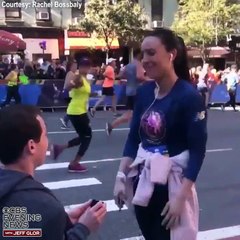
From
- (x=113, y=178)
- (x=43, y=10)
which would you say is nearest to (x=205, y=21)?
(x=43, y=10)

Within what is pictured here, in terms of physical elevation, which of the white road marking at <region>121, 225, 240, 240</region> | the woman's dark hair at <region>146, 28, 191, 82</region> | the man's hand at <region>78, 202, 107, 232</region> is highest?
the woman's dark hair at <region>146, 28, 191, 82</region>

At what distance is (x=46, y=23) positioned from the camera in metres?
33.1

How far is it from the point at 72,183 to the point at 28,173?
5.47m

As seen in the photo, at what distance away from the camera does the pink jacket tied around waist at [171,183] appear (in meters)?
2.76

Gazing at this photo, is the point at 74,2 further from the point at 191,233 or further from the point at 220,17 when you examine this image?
the point at 191,233

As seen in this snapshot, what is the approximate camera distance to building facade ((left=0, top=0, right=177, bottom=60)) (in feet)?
106

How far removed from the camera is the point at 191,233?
108 inches

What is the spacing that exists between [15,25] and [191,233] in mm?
30936

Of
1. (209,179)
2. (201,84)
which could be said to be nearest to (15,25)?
(201,84)

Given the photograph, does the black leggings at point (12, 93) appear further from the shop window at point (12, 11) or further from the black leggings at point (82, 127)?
the shop window at point (12, 11)

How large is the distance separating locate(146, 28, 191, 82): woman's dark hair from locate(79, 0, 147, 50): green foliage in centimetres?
2830

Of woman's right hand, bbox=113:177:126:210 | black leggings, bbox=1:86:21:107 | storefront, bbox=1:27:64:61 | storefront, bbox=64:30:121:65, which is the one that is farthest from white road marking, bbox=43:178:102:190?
storefront, bbox=64:30:121:65

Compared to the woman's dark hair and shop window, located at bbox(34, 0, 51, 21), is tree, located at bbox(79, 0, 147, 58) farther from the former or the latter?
the woman's dark hair

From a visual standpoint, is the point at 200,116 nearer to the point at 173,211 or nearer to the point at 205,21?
the point at 173,211
